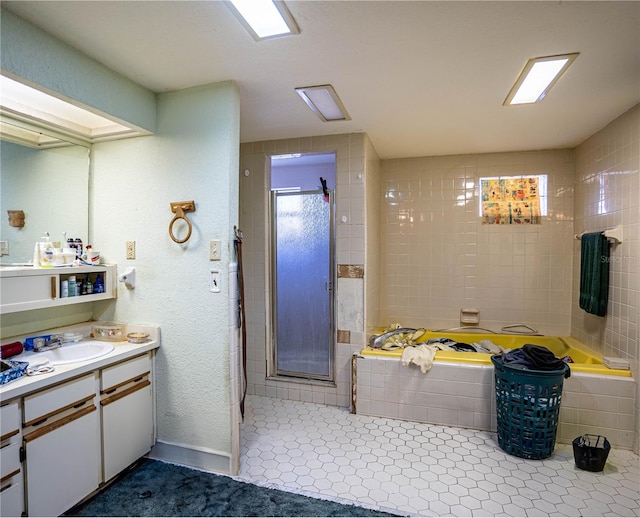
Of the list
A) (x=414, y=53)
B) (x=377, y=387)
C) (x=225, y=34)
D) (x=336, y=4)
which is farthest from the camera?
(x=377, y=387)

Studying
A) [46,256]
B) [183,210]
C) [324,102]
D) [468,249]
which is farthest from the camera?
[468,249]

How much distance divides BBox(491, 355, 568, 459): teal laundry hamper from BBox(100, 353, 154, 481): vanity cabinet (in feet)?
7.61

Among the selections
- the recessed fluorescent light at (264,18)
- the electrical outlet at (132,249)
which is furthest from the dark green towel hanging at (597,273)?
the electrical outlet at (132,249)

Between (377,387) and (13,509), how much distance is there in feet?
7.33

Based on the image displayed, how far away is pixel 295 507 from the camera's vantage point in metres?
1.81

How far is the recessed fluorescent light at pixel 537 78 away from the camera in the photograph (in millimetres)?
1799

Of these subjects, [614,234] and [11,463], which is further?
[614,234]

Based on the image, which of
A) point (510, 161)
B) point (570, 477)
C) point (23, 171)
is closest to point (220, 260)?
point (23, 171)

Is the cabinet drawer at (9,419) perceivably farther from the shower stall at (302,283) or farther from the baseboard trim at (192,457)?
the shower stall at (302,283)

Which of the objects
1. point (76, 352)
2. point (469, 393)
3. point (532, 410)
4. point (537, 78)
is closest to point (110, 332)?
point (76, 352)

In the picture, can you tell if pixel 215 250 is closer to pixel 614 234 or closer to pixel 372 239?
pixel 372 239

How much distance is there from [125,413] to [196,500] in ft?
2.05

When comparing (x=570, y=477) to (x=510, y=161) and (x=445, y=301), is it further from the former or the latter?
(x=510, y=161)

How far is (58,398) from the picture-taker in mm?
1653
